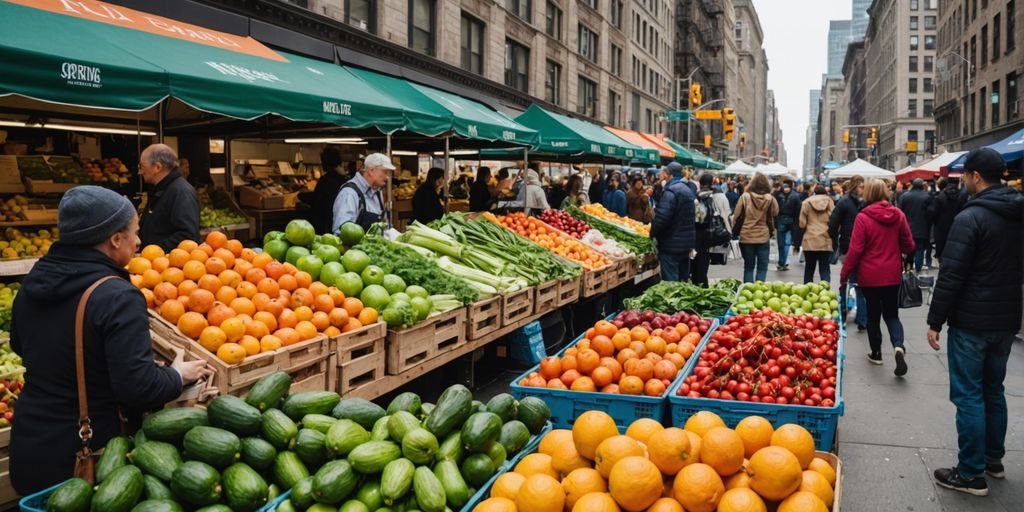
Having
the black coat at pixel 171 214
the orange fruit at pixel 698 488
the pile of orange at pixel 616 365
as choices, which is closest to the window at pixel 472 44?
the black coat at pixel 171 214

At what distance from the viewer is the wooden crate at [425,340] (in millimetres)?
6098

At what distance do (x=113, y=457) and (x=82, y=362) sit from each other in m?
0.46

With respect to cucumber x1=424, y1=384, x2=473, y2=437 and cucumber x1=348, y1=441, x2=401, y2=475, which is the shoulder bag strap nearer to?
cucumber x1=348, y1=441, x2=401, y2=475

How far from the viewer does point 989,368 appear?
5398 mm

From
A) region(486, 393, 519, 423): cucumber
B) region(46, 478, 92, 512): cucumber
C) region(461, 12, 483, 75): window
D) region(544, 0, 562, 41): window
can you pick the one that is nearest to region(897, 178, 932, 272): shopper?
region(461, 12, 483, 75): window

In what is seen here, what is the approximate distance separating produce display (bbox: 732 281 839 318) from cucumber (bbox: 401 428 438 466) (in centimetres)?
579

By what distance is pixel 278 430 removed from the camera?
332cm

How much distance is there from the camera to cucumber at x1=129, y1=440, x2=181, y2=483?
10.0ft

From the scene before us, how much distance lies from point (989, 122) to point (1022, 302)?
47.1m

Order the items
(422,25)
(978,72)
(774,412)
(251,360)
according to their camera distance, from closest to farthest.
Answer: (251,360) → (774,412) → (422,25) → (978,72)

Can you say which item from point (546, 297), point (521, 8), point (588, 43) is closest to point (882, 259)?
point (546, 297)

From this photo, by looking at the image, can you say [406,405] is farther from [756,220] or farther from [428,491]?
[756,220]

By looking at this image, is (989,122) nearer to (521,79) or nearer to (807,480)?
(521,79)

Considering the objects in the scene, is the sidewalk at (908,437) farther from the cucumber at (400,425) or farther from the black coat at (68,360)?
the black coat at (68,360)
